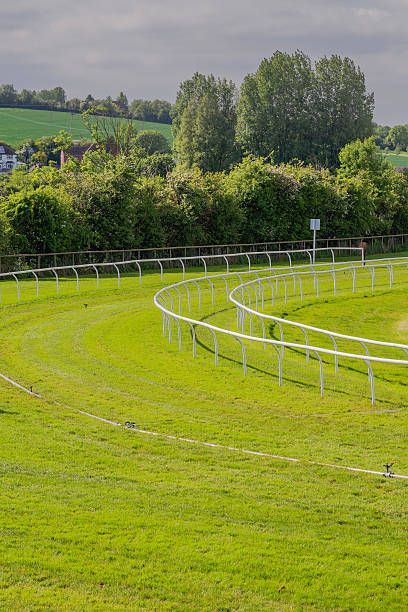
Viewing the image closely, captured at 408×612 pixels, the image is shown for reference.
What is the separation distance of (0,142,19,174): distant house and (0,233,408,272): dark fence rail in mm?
91785

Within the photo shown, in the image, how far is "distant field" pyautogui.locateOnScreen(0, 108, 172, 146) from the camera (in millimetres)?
140750

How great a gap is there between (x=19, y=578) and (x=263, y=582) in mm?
1904

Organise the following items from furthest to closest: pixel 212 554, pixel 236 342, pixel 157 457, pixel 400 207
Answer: pixel 400 207 < pixel 236 342 < pixel 157 457 < pixel 212 554

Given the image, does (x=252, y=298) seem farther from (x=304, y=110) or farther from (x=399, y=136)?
(x=399, y=136)

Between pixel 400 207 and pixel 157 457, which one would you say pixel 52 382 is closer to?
pixel 157 457

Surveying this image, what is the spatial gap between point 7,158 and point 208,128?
61019 millimetres

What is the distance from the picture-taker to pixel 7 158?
420 feet

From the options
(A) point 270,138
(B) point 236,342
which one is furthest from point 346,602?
(A) point 270,138

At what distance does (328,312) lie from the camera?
22266 mm

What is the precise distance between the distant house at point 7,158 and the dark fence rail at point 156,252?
91785mm

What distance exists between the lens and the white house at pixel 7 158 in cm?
12694

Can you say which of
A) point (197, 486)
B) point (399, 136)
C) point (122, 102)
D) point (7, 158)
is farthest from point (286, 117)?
point (122, 102)

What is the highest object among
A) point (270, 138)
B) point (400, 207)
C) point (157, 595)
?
point (270, 138)

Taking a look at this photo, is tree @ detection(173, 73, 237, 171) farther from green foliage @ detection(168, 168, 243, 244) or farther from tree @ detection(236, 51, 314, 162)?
green foliage @ detection(168, 168, 243, 244)
